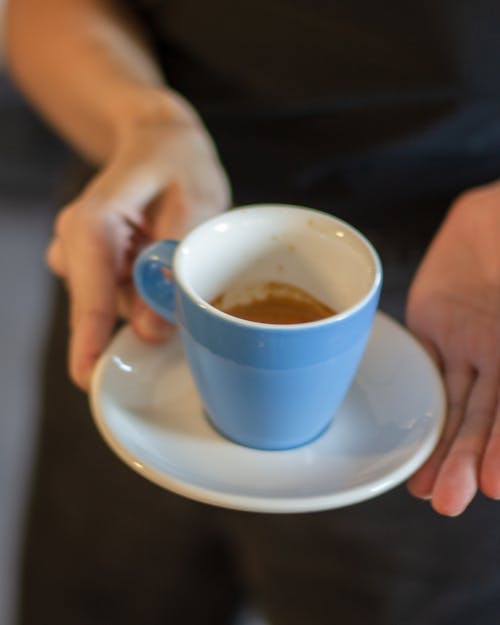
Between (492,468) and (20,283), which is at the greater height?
(492,468)

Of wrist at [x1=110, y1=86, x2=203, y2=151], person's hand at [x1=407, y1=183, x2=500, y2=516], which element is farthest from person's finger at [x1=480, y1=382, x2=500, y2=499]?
wrist at [x1=110, y1=86, x2=203, y2=151]

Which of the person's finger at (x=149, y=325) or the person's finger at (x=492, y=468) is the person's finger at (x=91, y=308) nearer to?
the person's finger at (x=149, y=325)

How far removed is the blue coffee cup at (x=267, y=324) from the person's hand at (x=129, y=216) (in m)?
0.06

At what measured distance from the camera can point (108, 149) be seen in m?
1.01

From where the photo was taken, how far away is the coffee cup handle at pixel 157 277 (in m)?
0.69

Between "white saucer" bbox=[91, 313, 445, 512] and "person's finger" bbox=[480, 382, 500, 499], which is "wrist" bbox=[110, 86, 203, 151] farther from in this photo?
"person's finger" bbox=[480, 382, 500, 499]

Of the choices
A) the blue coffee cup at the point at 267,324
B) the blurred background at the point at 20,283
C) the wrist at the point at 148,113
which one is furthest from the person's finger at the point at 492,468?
the blurred background at the point at 20,283

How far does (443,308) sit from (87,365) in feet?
1.22

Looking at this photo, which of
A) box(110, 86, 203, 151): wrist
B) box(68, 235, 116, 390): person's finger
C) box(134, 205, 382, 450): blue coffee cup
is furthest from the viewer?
box(110, 86, 203, 151): wrist

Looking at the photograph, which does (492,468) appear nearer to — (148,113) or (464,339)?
(464,339)

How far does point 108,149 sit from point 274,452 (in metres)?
0.51

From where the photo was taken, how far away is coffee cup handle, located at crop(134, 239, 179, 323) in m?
0.69

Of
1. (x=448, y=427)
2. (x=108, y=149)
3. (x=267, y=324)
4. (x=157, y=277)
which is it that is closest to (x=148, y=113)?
(x=108, y=149)

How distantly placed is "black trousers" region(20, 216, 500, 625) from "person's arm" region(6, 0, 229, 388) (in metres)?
0.25
